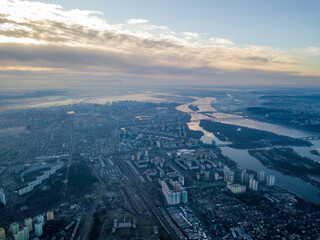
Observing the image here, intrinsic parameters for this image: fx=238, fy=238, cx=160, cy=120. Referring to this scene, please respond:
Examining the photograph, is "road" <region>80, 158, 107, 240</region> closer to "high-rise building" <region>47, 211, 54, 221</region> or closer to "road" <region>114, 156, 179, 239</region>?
"high-rise building" <region>47, 211, 54, 221</region>

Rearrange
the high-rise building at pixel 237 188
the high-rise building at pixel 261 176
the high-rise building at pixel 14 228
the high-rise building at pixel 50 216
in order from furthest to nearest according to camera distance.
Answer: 1. the high-rise building at pixel 261 176
2. the high-rise building at pixel 237 188
3. the high-rise building at pixel 50 216
4. the high-rise building at pixel 14 228

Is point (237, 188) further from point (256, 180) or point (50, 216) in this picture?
point (50, 216)

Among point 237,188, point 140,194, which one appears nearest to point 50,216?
point 140,194

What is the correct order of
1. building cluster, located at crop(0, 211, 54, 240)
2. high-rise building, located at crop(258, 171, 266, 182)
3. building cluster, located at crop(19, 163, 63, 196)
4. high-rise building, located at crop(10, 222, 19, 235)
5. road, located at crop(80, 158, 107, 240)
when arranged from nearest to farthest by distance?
building cluster, located at crop(0, 211, 54, 240)
high-rise building, located at crop(10, 222, 19, 235)
road, located at crop(80, 158, 107, 240)
building cluster, located at crop(19, 163, 63, 196)
high-rise building, located at crop(258, 171, 266, 182)

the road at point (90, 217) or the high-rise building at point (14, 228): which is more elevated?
the high-rise building at point (14, 228)

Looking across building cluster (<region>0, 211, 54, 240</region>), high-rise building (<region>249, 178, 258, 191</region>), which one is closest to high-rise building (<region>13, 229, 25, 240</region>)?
building cluster (<region>0, 211, 54, 240</region>)

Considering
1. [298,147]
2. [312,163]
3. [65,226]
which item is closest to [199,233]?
[65,226]

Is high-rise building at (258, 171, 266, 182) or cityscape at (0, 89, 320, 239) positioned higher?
high-rise building at (258, 171, 266, 182)

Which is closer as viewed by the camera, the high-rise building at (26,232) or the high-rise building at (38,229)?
the high-rise building at (26,232)

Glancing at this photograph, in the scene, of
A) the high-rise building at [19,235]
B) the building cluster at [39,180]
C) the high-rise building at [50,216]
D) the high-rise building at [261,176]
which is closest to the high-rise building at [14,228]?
the high-rise building at [19,235]

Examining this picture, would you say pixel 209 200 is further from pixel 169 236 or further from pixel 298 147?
pixel 298 147

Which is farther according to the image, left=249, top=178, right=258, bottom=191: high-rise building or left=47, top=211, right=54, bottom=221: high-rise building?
left=249, top=178, right=258, bottom=191: high-rise building

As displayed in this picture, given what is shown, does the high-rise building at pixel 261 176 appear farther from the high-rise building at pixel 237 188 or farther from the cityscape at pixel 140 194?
the high-rise building at pixel 237 188
